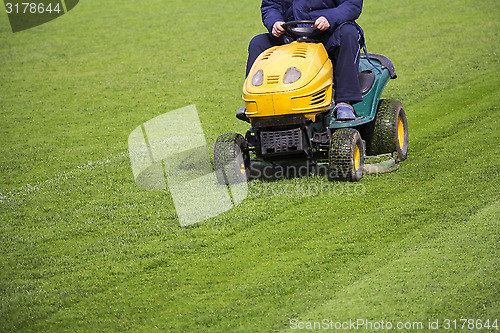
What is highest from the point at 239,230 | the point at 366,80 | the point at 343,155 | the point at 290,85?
→ the point at 290,85

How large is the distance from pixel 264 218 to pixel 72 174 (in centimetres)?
284

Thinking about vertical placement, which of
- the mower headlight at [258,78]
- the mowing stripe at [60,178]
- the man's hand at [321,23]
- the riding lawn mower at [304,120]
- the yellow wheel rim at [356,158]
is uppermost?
the man's hand at [321,23]

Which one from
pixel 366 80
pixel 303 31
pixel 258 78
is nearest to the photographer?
pixel 258 78

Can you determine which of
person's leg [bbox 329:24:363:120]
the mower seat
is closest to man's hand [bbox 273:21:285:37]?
person's leg [bbox 329:24:363:120]

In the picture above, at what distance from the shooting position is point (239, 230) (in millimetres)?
5258

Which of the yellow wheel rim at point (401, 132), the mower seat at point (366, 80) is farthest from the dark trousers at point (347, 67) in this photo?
the yellow wheel rim at point (401, 132)

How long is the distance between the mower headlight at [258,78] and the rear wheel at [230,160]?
68 centimetres

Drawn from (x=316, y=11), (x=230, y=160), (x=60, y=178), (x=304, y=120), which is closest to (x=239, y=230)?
(x=230, y=160)

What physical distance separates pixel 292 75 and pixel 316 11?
984 millimetres

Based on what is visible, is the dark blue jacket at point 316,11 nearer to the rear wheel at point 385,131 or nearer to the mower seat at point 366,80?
the mower seat at point 366,80

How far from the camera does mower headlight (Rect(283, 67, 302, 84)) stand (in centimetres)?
573

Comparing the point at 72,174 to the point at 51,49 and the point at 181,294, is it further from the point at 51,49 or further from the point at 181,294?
the point at 51,49

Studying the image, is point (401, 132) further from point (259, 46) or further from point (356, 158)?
point (259, 46)

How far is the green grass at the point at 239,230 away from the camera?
3.95 meters
